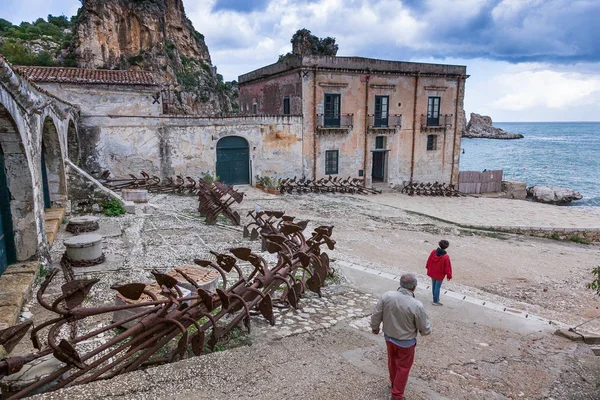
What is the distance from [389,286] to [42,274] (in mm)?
6255

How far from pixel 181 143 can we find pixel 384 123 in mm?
12502

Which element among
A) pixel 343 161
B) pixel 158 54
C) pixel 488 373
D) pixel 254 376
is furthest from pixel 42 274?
pixel 158 54

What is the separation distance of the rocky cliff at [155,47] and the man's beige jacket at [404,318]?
26623 mm

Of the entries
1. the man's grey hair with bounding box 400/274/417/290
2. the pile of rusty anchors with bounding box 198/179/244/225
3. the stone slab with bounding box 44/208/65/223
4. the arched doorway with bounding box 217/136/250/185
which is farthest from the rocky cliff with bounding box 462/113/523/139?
the man's grey hair with bounding box 400/274/417/290

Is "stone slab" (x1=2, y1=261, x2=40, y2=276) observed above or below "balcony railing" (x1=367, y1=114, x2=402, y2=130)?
below

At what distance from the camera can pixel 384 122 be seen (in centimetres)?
2675

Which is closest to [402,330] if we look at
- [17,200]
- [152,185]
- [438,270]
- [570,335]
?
[438,270]

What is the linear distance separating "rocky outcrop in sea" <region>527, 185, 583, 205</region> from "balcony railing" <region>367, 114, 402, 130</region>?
14.5 m

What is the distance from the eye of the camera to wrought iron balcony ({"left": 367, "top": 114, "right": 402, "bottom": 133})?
26344 millimetres

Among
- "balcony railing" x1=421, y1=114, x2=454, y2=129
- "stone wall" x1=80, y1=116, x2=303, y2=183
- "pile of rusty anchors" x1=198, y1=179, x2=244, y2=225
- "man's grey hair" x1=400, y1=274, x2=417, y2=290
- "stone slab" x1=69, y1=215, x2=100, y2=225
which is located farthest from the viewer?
"balcony railing" x1=421, y1=114, x2=454, y2=129

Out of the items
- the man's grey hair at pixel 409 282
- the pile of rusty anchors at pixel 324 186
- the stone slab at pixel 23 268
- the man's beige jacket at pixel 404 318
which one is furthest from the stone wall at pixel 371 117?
the man's beige jacket at pixel 404 318

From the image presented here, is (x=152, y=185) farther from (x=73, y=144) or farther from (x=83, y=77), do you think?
(x=83, y=77)

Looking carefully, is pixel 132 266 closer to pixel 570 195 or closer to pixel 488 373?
pixel 488 373

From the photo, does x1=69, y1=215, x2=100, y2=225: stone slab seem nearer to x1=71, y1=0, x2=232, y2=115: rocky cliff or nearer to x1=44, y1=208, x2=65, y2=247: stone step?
x1=44, y1=208, x2=65, y2=247: stone step
